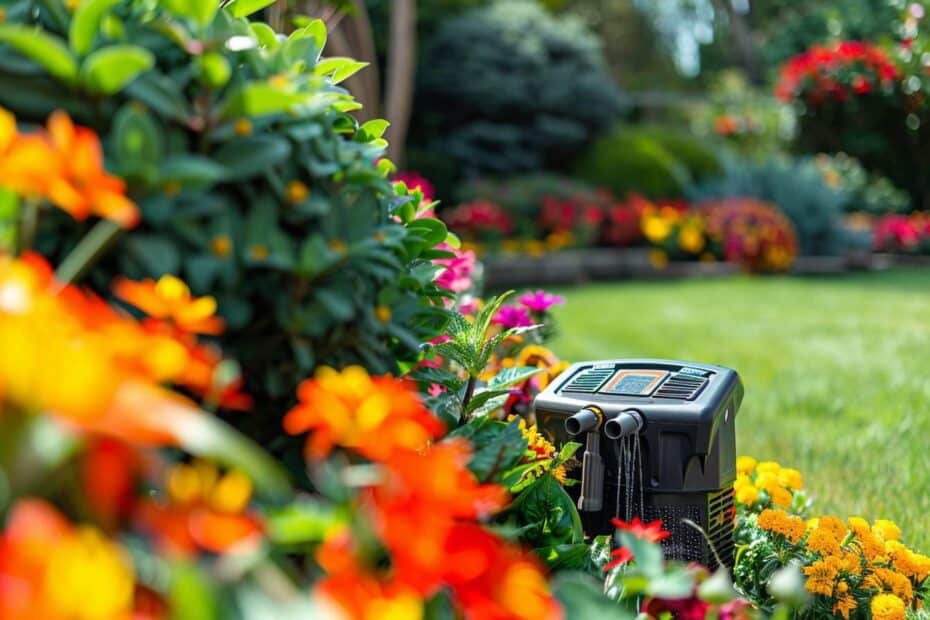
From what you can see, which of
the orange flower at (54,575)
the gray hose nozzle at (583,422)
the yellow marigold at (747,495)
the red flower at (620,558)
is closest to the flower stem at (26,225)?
the orange flower at (54,575)

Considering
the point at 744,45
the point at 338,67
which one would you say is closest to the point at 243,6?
the point at 338,67

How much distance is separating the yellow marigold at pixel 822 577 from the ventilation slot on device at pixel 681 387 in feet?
1.31

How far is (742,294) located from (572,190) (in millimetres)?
2809

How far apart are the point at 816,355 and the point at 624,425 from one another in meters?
3.40

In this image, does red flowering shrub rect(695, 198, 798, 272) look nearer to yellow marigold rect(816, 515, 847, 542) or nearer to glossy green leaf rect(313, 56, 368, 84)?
yellow marigold rect(816, 515, 847, 542)

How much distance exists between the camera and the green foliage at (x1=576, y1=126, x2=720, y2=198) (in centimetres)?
1060

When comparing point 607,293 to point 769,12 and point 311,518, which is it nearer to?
point 311,518

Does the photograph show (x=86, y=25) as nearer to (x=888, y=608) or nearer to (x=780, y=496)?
(x=888, y=608)

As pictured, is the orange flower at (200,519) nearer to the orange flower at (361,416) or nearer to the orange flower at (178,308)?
the orange flower at (361,416)

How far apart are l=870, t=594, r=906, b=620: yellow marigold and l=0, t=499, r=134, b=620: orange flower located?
144cm

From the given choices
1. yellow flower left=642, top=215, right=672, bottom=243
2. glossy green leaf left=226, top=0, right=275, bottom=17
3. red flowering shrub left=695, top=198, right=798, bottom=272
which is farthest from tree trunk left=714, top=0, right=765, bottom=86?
Result: glossy green leaf left=226, top=0, right=275, bottom=17

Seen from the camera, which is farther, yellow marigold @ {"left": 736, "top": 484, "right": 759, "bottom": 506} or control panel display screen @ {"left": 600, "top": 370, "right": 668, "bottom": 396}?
yellow marigold @ {"left": 736, "top": 484, "right": 759, "bottom": 506}

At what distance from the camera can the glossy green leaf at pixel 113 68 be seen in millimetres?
1041

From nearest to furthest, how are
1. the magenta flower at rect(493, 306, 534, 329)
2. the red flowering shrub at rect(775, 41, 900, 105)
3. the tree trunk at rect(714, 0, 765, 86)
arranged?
1. the magenta flower at rect(493, 306, 534, 329)
2. the red flowering shrub at rect(775, 41, 900, 105)
3. the tree trunk at rect(714, 0, 765, 86)
